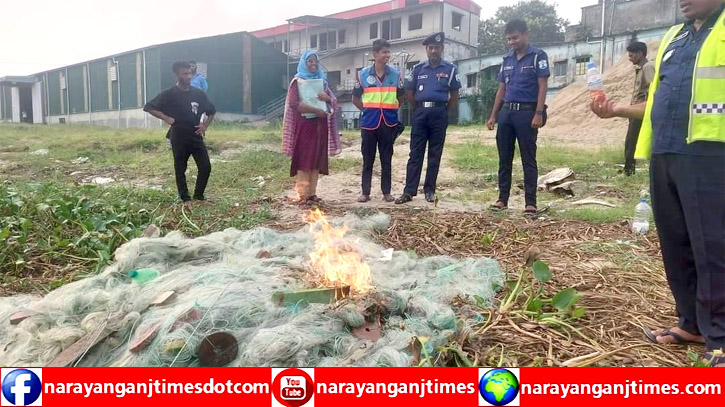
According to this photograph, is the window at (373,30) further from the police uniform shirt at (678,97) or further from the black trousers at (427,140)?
the police uniform shirt at (678,97)

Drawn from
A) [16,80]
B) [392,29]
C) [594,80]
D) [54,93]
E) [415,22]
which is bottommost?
[594,80]

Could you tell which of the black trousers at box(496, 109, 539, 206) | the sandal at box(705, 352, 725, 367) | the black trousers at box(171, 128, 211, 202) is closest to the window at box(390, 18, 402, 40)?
the black trousers at box(171, 128, 211, 202)

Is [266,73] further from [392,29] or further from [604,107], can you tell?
[604,107]

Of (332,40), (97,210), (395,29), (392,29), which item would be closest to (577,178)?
(97,210)

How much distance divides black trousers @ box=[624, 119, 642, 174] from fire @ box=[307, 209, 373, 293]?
6.05 meters

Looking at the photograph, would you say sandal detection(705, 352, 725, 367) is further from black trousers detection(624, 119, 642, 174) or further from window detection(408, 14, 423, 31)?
window detection(408, 14, 423, 31)

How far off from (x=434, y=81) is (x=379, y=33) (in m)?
30.7

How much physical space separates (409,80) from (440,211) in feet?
5.83

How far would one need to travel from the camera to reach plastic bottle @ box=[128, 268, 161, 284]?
9.78 ft

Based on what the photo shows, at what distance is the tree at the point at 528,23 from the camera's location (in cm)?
3893

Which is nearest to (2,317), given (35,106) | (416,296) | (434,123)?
(416,296)

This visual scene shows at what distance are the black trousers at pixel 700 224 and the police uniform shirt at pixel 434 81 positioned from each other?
3996 millimetres

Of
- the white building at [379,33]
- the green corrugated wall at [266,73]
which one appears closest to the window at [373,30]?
the white building at [379,33]

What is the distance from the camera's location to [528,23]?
126ft
